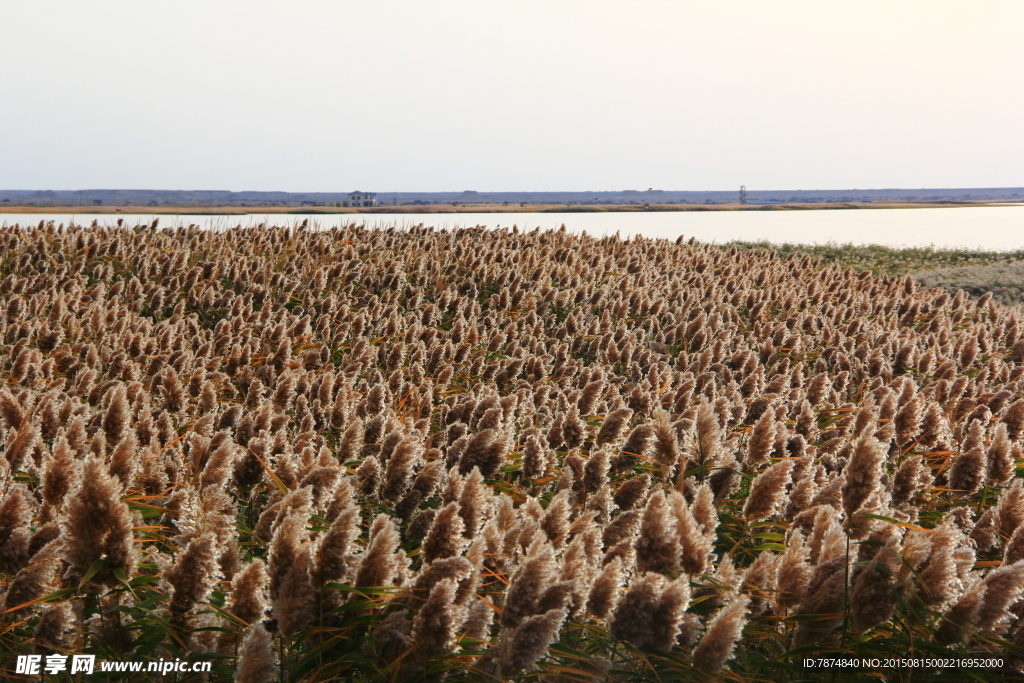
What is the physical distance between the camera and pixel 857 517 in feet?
8.84

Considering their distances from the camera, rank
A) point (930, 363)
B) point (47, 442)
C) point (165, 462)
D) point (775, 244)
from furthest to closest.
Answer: point (775, 244), point (930, 363), point (47, 442), point (165, 462)

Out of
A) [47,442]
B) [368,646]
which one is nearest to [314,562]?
[368,646]

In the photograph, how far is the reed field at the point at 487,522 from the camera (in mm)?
2168

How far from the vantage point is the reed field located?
217cm

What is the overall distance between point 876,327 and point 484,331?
5.32 m

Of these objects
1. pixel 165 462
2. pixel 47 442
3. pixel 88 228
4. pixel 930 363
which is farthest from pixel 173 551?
pixel 88 228

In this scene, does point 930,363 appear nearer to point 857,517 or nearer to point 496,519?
point 857,517

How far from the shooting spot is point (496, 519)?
298 cm

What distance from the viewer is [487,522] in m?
2.95

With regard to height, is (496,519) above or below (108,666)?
above

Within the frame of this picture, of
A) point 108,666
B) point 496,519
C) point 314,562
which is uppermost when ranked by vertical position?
point 314,562

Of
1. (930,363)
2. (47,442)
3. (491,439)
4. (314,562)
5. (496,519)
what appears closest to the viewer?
(314,562)

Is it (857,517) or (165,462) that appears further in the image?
(165,462)

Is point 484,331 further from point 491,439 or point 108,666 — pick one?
point 108,666
